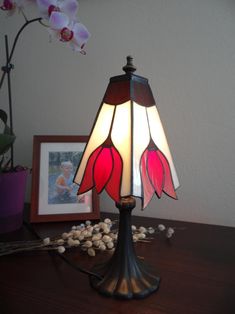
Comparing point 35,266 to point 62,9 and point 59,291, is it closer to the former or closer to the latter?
point 59,291

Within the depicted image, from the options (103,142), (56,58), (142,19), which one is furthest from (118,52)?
(103,142)

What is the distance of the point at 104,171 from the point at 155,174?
0.29 ft

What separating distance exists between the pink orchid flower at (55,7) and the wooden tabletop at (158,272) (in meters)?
0.56

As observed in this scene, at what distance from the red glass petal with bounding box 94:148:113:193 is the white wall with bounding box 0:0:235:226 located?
42cm

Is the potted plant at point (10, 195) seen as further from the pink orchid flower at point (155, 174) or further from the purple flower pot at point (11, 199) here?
the pink orchid flower at point (155, 174)

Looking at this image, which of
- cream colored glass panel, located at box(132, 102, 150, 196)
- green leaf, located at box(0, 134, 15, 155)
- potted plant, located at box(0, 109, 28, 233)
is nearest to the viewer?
cream colored glass panel, located at box(132, 102, 150, 196)

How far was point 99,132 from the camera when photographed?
1.42 ft

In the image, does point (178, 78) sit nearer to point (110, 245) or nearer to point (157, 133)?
point (157, 133)

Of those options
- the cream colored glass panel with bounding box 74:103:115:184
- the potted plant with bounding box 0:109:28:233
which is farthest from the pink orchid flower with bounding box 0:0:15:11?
the cream colored glass panel with bounding box 74:103:115:184

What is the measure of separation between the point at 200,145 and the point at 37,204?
544 millimetres

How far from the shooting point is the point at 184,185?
0.78 metres

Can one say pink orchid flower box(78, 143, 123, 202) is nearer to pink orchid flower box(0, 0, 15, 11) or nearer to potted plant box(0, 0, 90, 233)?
potted plant box(0, 0, 90, 233)

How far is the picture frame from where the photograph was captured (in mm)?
731

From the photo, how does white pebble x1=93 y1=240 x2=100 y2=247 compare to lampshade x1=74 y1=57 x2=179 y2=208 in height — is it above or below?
below
